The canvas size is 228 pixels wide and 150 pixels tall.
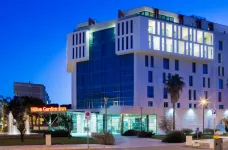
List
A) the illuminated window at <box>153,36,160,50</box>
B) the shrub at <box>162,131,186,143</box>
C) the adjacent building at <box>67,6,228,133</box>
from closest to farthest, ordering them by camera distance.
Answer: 1. the shrub at <box>162,131,186,143</box>
2. the adjacent building at <box>67,6,228,133</box>
3. the illuminated window at <box>153,36,160,50</box>

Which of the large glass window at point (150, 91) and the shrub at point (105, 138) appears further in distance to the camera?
the large glass window at point (150, 91)

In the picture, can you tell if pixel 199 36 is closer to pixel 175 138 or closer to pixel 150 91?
pixel 150 91

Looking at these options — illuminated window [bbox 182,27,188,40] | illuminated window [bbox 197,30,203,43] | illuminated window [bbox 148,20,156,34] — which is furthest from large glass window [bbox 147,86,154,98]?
illuminated window [bbox 197,30,203,43]

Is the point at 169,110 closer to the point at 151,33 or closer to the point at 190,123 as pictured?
the point at 190,123

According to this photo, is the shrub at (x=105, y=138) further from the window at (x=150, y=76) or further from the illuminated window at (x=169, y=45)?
the illuminated window at (x=169, y=45)

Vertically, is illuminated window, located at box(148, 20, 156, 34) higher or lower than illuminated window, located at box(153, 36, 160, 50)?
higher

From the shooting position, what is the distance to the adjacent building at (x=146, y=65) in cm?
8869

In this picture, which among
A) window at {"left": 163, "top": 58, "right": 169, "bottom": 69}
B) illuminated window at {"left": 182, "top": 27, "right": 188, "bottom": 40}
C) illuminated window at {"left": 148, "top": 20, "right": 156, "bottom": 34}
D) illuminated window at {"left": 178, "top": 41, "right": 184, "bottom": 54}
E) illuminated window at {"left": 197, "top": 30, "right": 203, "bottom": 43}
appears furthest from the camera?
illuminated window at {"left": 197, "top": 30, "right": 203, "bottom": 43}

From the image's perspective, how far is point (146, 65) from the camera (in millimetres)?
91625

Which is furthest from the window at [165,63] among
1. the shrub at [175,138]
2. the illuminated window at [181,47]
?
the shrub at [175,138]

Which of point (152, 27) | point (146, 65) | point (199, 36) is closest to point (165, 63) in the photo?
point (146, 65)

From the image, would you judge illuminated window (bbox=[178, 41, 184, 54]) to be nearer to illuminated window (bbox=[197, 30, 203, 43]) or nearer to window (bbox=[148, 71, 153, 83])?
illuminated window (bbox=[197, 30, 203, 43])

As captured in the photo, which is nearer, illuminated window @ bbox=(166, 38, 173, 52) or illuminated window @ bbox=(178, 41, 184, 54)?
illuminated window @ bbox=(166, 38, 173, 52)

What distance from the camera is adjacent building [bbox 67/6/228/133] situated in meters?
88.7
